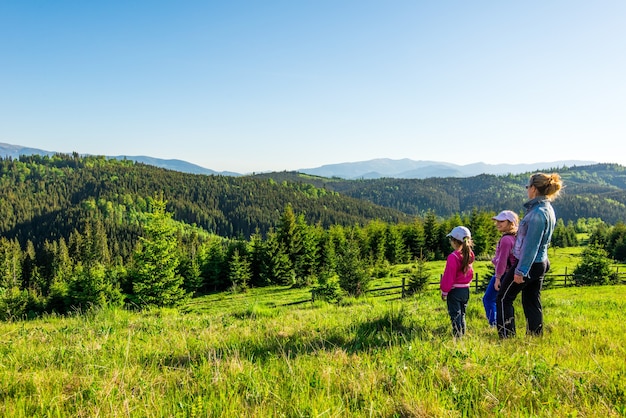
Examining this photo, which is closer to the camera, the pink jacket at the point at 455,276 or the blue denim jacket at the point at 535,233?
the blue denim jacket at the point at 535,233

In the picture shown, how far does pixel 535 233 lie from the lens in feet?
12.6

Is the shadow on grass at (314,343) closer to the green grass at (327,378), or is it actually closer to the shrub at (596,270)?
the green grass at (327,378)

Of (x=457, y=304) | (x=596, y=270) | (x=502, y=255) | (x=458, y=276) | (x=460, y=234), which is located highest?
(x=460, y=234)

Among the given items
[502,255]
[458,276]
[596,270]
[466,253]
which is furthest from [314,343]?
[596,270]

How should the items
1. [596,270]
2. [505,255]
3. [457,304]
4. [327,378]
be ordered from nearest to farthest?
[327,378] → [457,304] → [505,255] → [596,270]

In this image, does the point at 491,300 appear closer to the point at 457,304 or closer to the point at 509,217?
the point at 457,304

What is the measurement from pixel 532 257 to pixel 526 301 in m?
0.68

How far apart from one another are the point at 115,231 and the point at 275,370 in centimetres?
15972

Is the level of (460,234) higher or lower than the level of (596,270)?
higher

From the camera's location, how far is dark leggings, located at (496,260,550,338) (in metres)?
4.00

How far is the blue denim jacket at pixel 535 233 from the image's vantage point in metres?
3.84

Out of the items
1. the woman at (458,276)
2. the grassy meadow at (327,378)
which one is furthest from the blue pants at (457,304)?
the grassy meadow at (327,378)

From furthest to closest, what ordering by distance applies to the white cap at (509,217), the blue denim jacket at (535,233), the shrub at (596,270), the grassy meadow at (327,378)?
the shrub at (596,270), the white cap at (509,217), the blue denim jacket at (535,233), the grassy meadow at (327,378)

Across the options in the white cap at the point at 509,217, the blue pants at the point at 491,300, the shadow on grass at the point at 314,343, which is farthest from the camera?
the blue pants at the point at 491,300
